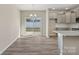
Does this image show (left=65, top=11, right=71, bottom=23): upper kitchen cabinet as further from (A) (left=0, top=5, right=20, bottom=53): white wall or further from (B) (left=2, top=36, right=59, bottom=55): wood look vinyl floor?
(A) (left=0, top=5, right=20, bottom=53): white wall

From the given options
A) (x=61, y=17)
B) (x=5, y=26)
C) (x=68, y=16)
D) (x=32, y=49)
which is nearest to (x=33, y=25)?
(x=61, y=17)

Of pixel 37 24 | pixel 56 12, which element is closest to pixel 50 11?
pixel 56 12

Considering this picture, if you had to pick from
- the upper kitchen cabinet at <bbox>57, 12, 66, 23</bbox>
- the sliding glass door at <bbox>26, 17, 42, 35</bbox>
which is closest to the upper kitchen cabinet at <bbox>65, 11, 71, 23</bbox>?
the upper kitchen cabinet at <bbox>57, 12, 66, 23</bbox>

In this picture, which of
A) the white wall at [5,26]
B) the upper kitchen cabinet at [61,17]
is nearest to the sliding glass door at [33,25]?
the upper kitchen cabinet at [61,17]

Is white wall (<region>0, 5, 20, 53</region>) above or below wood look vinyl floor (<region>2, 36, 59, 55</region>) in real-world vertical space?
above

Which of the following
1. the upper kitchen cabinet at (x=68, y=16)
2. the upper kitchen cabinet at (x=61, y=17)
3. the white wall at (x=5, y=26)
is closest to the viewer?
the white wall at (x=5, y=26)

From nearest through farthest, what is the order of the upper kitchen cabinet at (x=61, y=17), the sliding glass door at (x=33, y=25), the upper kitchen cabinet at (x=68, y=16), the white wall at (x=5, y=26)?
the white wall at (x=5, y=26)
the upper kitchen cabinet at (x=68, y=16)
the upper kitchen cabinet at (x=61, y=17)
the sliding glass door at (x=33, y=25)

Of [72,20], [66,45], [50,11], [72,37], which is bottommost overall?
[66,45]

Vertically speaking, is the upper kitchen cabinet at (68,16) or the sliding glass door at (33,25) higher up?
the upper kitchen cabinet at (68,16)

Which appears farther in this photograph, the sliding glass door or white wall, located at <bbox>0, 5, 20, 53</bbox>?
the sliding glass door

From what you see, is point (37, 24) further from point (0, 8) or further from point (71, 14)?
point (0, 8)

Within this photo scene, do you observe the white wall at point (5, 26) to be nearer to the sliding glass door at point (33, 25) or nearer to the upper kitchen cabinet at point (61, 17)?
the upper kitchen cabinet at point (61, 17)
